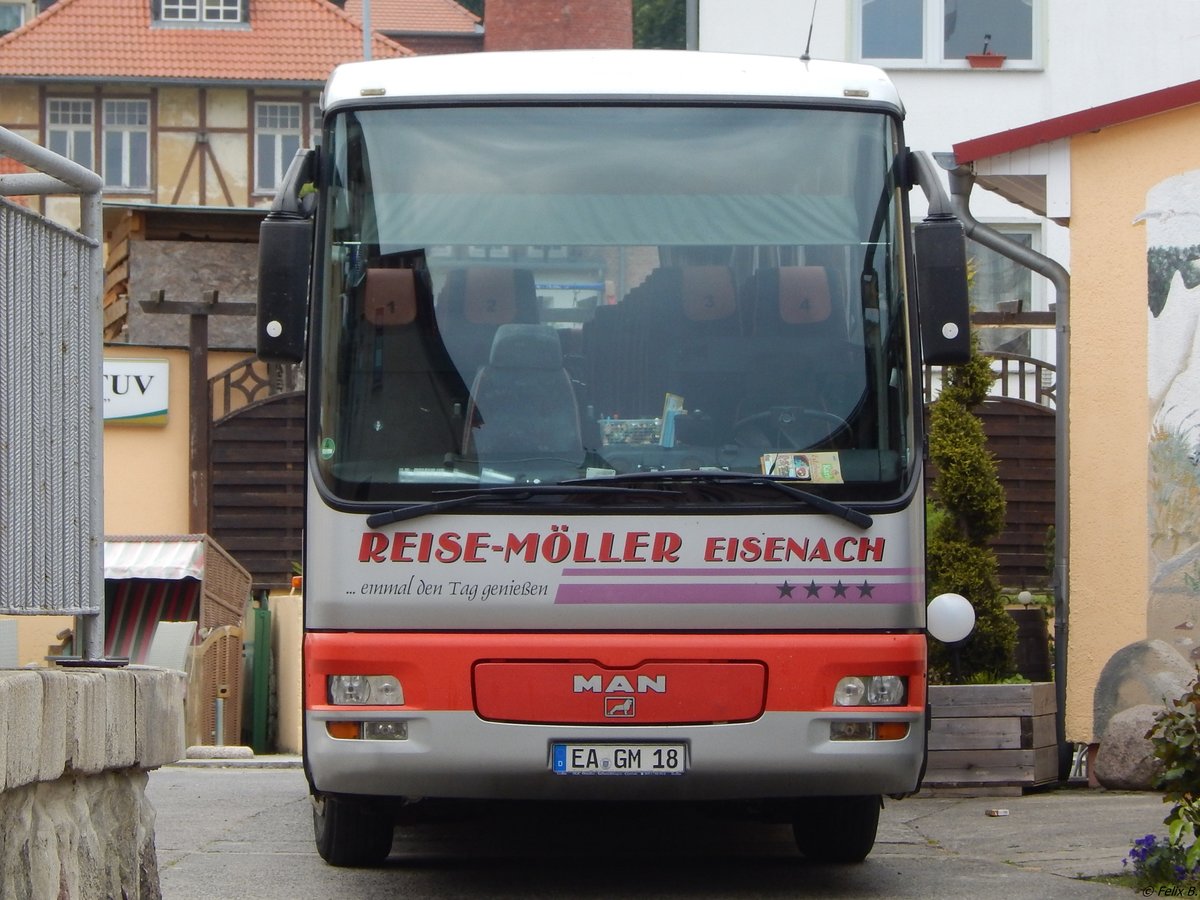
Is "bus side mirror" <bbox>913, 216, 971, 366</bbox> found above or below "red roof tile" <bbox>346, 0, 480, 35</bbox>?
below

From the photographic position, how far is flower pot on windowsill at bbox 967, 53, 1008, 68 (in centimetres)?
2561

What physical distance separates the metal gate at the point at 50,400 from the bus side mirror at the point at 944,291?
110 inches

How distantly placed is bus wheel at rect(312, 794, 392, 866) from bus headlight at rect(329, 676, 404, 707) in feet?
3.36

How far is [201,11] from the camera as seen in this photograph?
4222cm

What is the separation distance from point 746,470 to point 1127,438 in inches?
182

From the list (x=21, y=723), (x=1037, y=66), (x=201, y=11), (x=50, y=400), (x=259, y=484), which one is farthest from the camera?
(x=201, y=11)

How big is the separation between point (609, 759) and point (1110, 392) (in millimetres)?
5195

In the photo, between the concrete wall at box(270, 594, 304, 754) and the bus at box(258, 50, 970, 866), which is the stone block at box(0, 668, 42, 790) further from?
the concrete wall at box(270, 594, 304, 754)

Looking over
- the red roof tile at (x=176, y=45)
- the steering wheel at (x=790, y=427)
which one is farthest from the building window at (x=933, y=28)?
the steering wheel at (x=790, y=427)

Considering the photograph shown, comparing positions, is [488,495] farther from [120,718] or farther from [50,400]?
[50,400]

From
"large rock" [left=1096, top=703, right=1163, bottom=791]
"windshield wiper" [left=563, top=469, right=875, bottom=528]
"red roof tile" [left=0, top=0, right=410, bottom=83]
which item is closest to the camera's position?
"windshield wiper" [left=563, top=469, right=875, bottom=528]

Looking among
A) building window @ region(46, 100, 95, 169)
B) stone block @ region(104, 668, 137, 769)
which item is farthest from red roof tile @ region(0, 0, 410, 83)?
stone block @ region(104, 668, 137, 769)

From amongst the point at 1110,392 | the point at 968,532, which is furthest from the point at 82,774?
the point at 1110,392

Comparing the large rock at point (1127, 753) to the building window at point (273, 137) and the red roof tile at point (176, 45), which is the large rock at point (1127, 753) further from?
the building window at point (273, 137)
